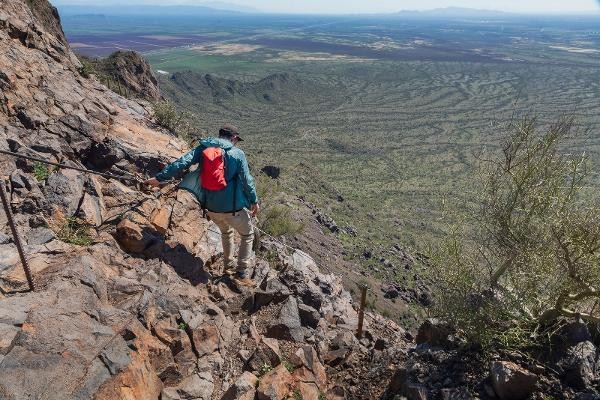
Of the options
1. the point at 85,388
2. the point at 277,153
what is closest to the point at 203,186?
the point at 85,388

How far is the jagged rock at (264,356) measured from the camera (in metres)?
6.19

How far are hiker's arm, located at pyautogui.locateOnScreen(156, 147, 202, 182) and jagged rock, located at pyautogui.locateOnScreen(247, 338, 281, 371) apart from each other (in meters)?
2.70

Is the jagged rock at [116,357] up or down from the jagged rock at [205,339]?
up

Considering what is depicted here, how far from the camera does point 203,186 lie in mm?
7031

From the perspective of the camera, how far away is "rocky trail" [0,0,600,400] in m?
4.84

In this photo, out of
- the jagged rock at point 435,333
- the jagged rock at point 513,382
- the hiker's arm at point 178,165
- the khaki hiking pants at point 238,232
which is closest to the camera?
the jagged rock at point 513,382

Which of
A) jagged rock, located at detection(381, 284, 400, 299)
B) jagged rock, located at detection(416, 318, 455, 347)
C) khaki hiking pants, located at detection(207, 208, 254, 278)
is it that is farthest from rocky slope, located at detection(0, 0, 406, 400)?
jagged rock, located at detection(381, 284, 400, 299)

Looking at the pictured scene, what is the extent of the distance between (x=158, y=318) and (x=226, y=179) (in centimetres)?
217

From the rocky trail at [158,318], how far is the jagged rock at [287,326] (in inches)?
0.9

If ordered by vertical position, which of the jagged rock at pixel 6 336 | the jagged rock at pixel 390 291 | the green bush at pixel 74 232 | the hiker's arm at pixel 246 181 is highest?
the hiker's arm at pixel 246 181

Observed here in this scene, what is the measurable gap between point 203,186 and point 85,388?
3315 mm

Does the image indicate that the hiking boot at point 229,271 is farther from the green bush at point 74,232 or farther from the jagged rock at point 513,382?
the jagged rock at point 513,382

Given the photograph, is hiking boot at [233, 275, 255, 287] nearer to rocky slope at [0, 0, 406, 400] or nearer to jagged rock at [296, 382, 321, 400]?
rocky slope at [0, 0, 406, 400]

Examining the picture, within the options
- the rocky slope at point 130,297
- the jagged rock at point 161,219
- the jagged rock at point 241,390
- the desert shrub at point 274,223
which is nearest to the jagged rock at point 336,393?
the rocky slope at point 130,297
